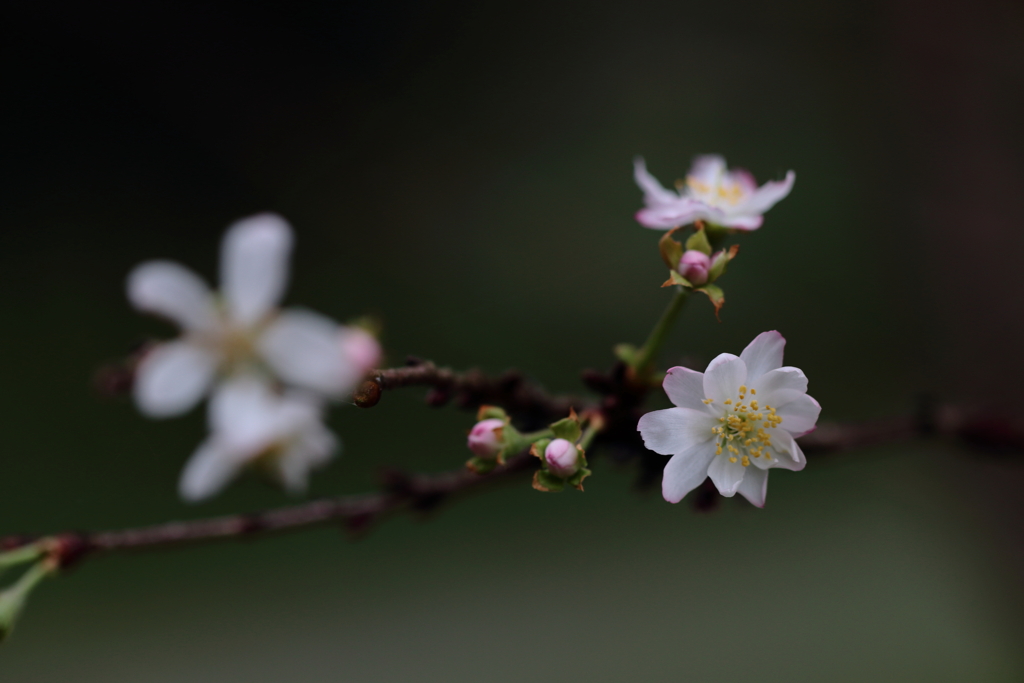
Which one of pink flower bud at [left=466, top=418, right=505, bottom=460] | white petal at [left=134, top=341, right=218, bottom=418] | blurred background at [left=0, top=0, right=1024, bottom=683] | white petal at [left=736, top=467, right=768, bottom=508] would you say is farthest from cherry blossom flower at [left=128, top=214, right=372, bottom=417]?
blurred background at [left=0, top=0, right=1024, bottom=683]

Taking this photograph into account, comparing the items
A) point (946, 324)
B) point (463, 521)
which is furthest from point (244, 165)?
point (946, 324)

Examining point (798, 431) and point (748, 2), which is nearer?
point (798, 431)

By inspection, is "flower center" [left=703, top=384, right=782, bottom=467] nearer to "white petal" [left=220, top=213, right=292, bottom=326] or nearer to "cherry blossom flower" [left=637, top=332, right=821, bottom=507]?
"cherry blossom flower" [left=637, top=332, right=821, bottom=507]

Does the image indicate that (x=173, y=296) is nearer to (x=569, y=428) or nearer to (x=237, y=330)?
(x=237, y=330)

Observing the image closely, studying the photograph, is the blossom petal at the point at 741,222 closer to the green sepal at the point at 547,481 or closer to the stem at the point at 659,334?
the stem at the point at 659,334

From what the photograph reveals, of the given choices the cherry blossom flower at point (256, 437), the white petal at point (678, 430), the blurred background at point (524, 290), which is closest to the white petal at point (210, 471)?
the cherry blossom flower at point (256, 437)

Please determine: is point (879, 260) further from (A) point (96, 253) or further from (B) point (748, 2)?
(A) point (96, 253)
